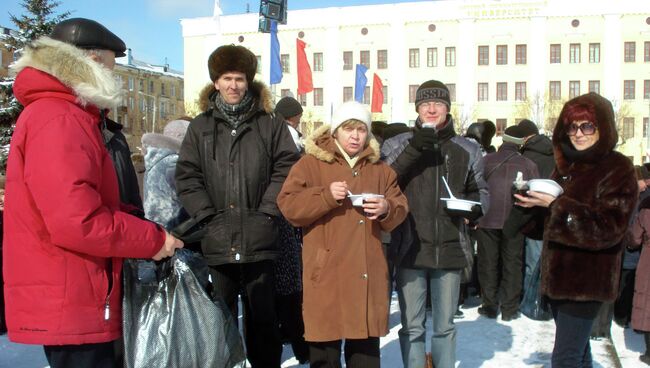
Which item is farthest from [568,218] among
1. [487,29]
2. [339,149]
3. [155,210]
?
[487,29]

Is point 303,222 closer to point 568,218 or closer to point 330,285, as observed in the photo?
point 330,285

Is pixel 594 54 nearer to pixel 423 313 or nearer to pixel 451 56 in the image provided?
pixel 451 56

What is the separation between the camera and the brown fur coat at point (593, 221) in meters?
3.10

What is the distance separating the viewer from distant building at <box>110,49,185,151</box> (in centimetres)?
7344

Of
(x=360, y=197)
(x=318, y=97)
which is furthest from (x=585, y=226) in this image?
(x=318, y=97)

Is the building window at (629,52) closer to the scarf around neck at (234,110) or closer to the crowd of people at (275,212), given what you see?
the crowd of people at (275,212)

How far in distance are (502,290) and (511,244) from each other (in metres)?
0.51

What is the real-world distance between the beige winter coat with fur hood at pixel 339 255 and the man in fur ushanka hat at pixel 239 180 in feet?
0.99

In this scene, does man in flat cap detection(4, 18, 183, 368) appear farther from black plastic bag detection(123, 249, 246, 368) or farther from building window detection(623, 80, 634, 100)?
building window detection(623, 80, 634, 100)

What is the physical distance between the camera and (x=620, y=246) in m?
3.25

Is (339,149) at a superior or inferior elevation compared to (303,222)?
superior

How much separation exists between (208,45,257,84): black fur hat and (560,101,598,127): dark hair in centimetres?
201

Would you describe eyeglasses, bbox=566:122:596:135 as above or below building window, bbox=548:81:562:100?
below

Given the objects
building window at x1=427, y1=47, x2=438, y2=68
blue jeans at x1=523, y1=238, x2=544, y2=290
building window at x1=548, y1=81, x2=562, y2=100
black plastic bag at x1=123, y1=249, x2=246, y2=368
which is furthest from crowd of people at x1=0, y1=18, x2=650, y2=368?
building window at x1=548, y1=81, x2=562, y2=100
